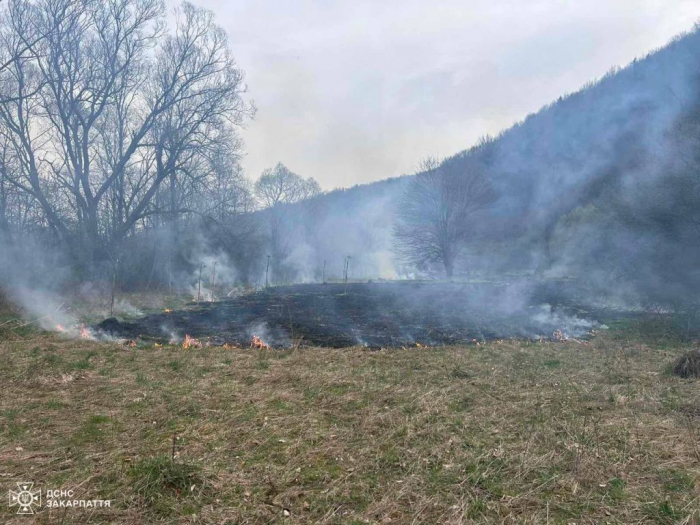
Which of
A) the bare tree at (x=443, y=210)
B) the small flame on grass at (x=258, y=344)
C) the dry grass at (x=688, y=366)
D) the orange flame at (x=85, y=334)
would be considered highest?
the bare tree at (x=443, y=210)

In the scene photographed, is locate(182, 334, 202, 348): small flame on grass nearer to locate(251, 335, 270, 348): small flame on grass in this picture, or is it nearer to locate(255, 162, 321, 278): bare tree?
locate(251, 335, 270, 348): small flame on grass

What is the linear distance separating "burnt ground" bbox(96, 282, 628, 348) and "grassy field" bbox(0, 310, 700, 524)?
3250mm

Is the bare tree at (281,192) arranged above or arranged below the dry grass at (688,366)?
above

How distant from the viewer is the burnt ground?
9.99 m

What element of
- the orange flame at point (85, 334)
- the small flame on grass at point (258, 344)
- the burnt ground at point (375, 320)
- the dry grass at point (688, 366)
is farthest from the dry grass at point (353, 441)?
the burnt ground at point (375, 320)

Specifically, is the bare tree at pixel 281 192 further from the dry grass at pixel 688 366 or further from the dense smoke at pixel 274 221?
the dry grass at pixel 688 366

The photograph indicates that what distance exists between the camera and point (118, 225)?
1967 centimetres

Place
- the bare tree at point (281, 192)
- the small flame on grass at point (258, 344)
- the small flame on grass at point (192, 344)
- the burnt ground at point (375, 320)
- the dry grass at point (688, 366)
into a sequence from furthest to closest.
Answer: the bare tree at point (281, 192) → the burnt ground at point (375, 320) → the small flame on grass at point (258, 344) → the small flame on grass at point (192, 344) → the dry grass at point (688, 366)

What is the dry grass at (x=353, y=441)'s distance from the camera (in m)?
2.88

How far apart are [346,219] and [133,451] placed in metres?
48.7

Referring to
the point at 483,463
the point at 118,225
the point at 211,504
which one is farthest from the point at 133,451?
the point at 118,225

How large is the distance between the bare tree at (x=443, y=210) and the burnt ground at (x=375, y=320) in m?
8.99

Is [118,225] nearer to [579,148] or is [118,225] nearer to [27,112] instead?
[27,112]

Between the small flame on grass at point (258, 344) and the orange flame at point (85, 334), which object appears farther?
the orange flame at point (85, 334)
